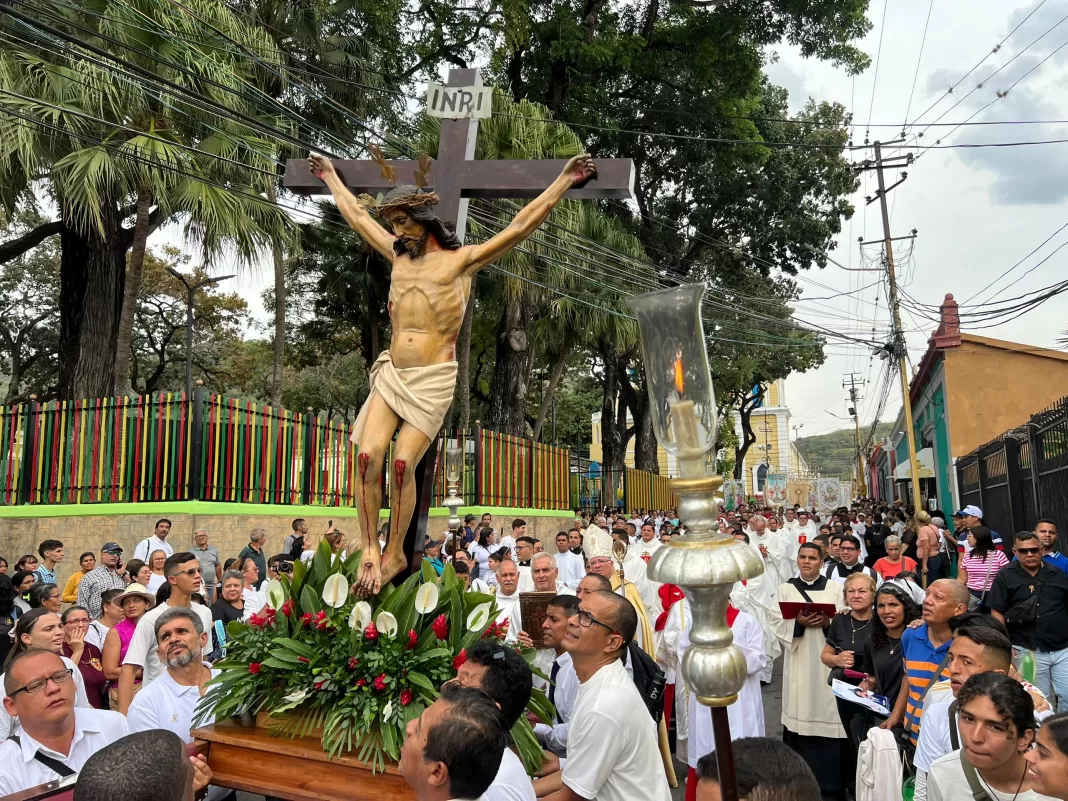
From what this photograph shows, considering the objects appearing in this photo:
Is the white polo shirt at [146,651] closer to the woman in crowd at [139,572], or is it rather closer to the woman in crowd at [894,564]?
the woman in crowd at [139,572]

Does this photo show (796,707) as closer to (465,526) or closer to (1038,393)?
(465,526)

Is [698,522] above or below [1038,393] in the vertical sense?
below

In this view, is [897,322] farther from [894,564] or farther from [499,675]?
[499,675]

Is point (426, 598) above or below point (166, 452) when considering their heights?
below

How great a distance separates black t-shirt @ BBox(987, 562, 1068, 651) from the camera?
6578mm

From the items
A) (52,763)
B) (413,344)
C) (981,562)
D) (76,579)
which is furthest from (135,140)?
(981,562)

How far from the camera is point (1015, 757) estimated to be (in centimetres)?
299

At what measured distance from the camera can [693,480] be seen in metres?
1.89

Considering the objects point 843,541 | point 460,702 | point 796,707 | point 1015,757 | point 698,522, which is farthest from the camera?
point 843,541

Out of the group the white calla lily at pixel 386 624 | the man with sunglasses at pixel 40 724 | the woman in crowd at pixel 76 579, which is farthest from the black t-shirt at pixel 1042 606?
the woman in crowd at pixel 76 579

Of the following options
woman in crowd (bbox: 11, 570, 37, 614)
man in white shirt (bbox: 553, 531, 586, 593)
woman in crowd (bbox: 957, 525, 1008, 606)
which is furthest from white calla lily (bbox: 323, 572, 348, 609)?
woman in crowd (bbox: 957, 525, 1008, 606)

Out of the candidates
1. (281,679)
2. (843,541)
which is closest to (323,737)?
(281,679)

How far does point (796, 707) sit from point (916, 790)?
2.46 metres

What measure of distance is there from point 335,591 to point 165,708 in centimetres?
95
